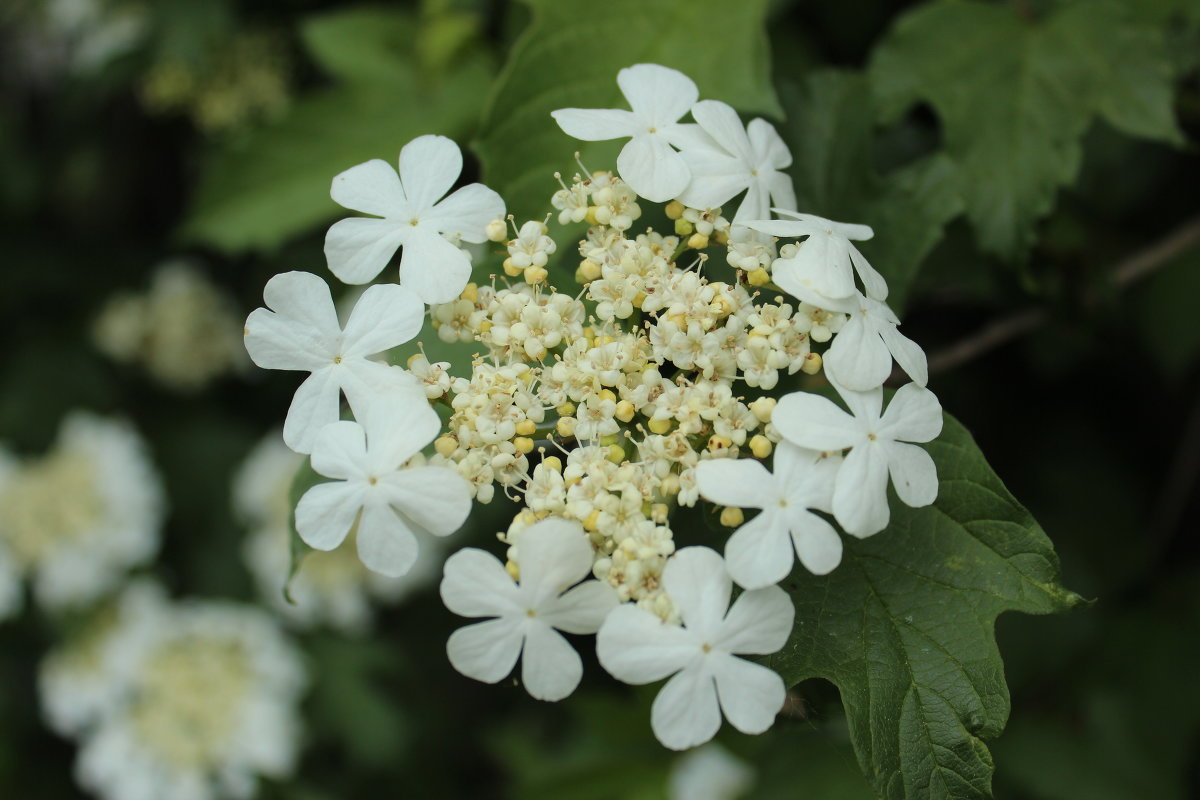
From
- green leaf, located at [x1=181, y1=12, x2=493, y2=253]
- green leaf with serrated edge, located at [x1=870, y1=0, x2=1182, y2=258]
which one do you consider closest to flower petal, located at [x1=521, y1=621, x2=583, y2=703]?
green leaf with serrated edge, located at [x1=870, y1=0, x2=1182, y2=258]

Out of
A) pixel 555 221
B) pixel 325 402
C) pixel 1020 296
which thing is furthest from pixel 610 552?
pixel 1020 296

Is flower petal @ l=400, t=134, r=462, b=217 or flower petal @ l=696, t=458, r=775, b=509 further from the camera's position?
flower petal @ l=400, t=134, r=462, b=217

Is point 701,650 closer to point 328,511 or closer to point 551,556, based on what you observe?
point 551,556

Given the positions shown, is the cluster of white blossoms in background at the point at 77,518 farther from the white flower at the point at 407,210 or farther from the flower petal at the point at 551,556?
the flower petal at the point at 551,556

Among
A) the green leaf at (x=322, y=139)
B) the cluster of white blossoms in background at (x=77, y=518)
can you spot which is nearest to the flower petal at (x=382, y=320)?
the green leaf at (x=322, y=139)

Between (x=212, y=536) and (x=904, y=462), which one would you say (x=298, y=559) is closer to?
(x=904, y=462)

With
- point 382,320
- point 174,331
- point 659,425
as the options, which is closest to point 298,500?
point 382,320

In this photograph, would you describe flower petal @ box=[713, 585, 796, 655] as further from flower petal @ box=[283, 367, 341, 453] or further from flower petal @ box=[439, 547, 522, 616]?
flower petal @ box=[283, 367, 341, 453]
